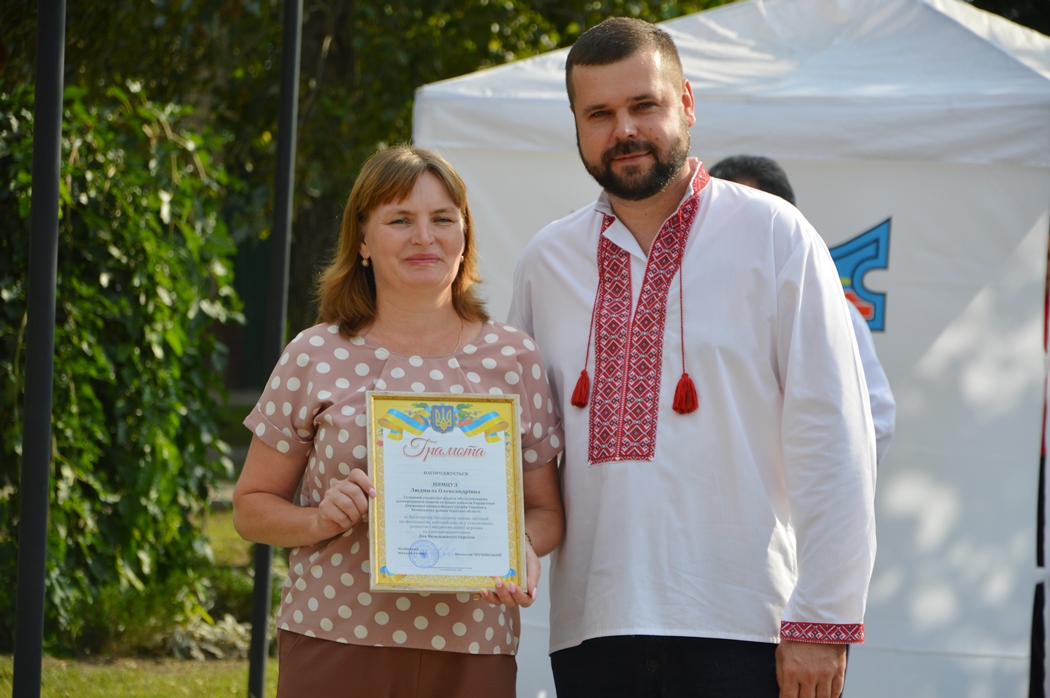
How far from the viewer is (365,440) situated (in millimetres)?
2143

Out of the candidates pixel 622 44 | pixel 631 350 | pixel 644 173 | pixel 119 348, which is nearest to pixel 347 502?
pixel 631 350

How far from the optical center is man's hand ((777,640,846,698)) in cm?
205

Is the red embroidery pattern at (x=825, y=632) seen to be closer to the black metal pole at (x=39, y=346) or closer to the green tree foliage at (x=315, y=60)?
the black metal pole at (x=39, y=346)

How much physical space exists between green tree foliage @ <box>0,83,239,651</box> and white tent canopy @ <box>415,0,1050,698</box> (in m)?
1.52

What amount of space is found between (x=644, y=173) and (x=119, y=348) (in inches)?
131

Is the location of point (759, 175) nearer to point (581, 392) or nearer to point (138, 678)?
point (581, 392)

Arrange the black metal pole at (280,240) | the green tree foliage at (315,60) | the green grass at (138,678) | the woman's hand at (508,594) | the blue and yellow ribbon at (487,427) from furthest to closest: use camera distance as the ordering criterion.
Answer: the green tree foliage at (315,60) → the green grass at (138,678) → the black metal pole at (280,240) → the blue and yellow ribbon at (487,427) → the woman's hand at (508,594)

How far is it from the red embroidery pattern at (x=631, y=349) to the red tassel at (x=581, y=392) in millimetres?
14

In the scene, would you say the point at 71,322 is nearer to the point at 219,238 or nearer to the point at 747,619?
the point at 219,238

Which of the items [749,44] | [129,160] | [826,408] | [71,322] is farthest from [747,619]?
[129,160]

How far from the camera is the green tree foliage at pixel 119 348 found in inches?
183

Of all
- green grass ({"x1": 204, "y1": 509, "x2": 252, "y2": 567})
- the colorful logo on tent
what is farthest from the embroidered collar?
green grass ({"x1": 204, "y1": 509, "x2": 252, "y2": 567})

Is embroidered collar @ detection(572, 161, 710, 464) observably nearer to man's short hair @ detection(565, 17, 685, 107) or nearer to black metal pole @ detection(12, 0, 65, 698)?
man's short hair @ detection(565, 17, 685, 107)

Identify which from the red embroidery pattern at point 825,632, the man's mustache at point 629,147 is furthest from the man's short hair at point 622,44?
the red embroidery pattern at point 825,632
